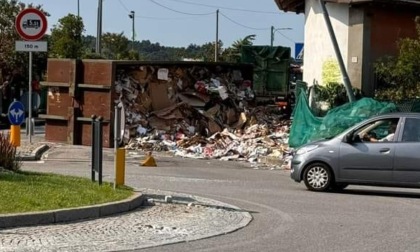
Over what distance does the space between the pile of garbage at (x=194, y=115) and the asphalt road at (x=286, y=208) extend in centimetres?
392

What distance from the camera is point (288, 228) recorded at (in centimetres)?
1152

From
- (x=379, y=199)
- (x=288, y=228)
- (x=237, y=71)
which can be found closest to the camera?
(x=288, y=228)

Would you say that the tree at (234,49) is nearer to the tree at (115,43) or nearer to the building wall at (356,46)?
the tree at (115,43)

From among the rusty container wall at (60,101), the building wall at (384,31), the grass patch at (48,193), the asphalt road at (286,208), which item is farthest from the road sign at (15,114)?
the building wall at (384,31)

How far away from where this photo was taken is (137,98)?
29.0m

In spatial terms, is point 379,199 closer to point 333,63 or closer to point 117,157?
point 117,157

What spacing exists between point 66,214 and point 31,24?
11.2 m

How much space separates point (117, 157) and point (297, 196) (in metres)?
3.62

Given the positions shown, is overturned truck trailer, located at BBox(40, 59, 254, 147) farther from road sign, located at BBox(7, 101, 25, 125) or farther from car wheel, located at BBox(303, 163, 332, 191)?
car wheel, located at BBox(303, 163, 332, 191)

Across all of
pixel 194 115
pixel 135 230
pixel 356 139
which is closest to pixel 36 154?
pixel 194 115

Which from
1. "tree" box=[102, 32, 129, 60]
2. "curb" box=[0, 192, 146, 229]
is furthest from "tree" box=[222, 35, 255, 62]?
"curb" box=[0, 192, 146, 229]

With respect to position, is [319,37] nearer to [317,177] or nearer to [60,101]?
[60,101]

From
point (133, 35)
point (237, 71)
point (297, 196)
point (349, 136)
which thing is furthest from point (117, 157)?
point (133, 35)

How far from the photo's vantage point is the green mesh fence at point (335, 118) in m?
22.4
